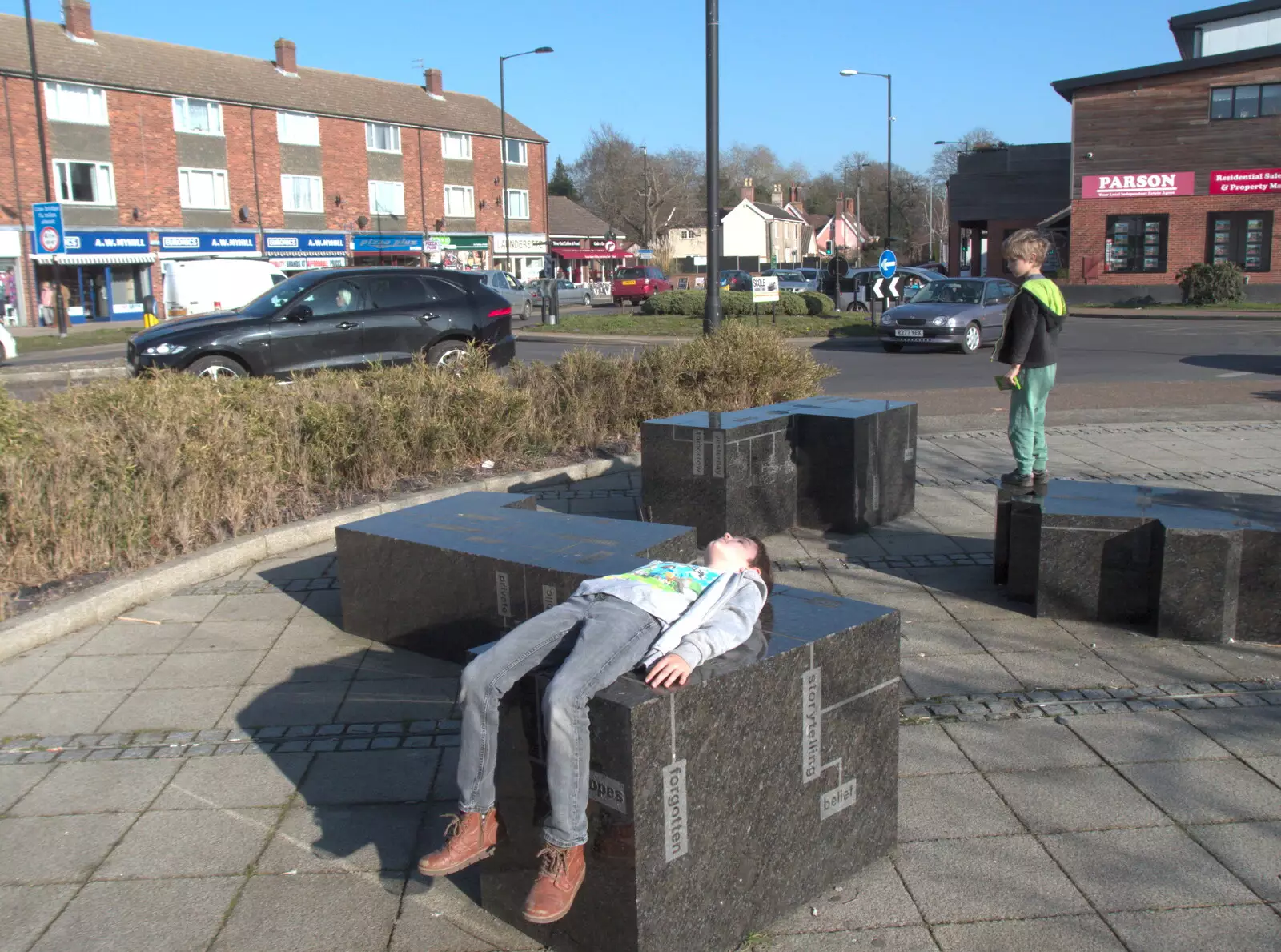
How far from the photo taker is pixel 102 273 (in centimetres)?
4278

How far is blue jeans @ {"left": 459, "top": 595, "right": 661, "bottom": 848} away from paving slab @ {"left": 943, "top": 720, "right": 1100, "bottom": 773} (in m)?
1.70

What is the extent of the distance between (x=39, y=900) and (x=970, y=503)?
21.7ft

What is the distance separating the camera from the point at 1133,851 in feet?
11.4

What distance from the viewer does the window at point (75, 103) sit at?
40.6 m

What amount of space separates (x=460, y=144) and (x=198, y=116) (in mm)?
14536

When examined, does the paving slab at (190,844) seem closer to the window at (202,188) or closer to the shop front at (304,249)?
the window at (202,188)

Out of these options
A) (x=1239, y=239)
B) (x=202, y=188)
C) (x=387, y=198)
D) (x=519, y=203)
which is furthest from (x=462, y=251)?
(x=1239, y=239)

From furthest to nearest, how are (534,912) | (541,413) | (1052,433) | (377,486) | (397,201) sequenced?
1. (397,201)
2. (1052,433)
3. (541,413)
4. (377,486)
5. (534,912)

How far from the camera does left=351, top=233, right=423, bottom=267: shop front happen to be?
52000 millimetres

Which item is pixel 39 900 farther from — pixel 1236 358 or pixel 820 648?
pixel 1236 358

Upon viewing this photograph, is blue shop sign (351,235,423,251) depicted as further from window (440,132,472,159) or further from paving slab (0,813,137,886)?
paving slab (0,813,137,886)

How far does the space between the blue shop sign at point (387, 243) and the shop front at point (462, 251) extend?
2.39 feet

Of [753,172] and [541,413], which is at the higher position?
[753,172]

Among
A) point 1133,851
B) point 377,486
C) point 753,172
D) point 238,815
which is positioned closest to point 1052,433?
point 377,486
